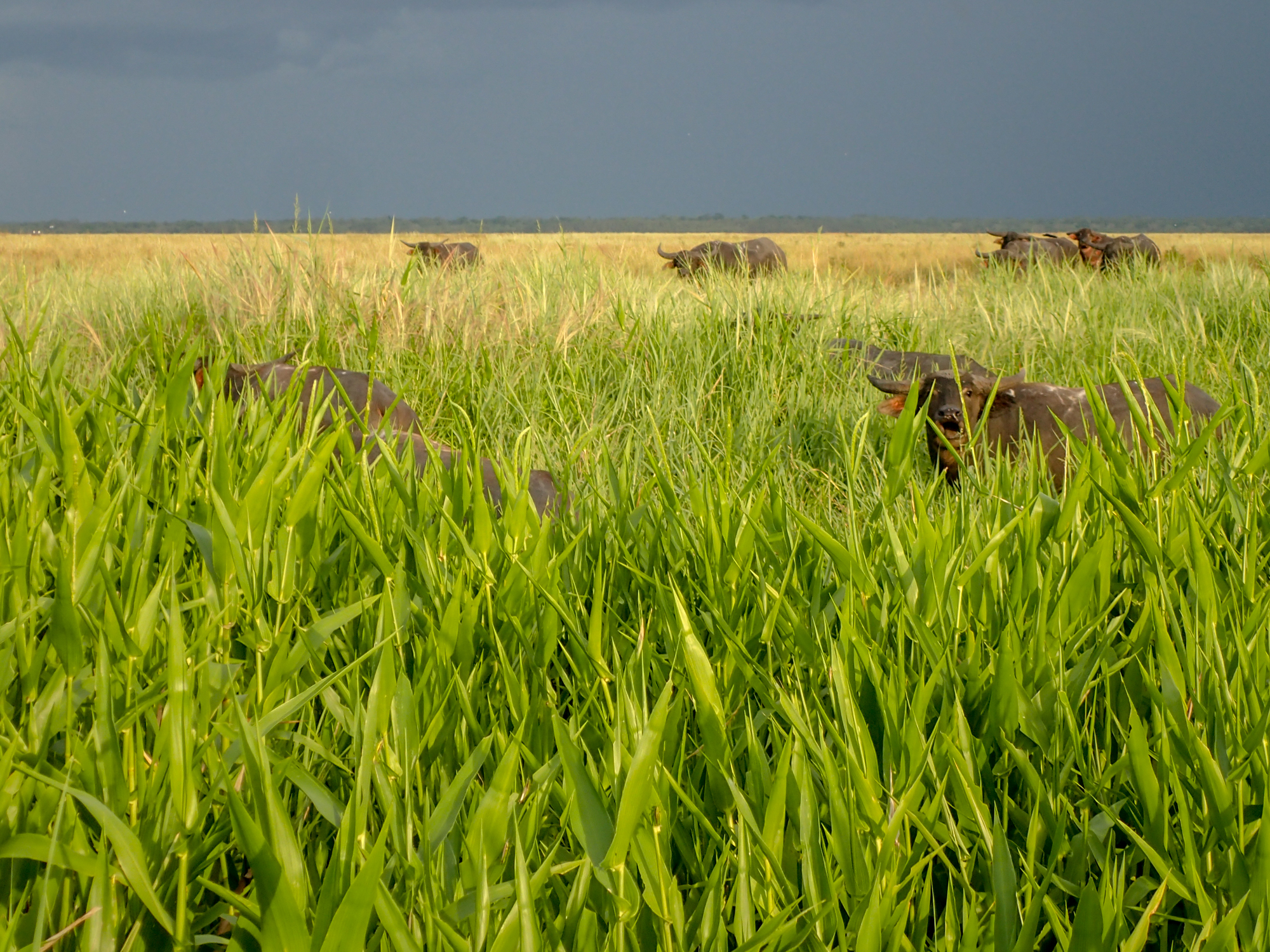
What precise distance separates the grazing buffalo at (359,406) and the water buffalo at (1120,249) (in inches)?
415

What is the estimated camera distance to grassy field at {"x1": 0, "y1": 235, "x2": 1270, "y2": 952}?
0.87 meters

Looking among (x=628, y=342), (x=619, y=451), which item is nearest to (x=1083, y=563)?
(x=619, y=451)

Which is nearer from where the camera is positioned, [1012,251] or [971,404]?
[971,404]

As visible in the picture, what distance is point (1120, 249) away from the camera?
40.7 feet

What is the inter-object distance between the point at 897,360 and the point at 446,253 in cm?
800

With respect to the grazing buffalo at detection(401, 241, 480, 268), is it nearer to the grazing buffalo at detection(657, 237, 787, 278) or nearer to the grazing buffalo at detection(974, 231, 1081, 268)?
the grazing buffalo at detection(657, 237, 787, 278)

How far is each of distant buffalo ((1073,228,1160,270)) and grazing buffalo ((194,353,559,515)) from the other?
35.6 feet

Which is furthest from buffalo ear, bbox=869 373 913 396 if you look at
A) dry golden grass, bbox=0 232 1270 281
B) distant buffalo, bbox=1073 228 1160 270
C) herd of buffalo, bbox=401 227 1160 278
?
distant buffalo, bbox=1073 228 1160 270

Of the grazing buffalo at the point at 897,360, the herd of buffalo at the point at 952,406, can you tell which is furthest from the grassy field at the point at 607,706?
the grazing buffalo at the point at 897,360

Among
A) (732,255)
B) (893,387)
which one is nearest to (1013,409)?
(893,387)

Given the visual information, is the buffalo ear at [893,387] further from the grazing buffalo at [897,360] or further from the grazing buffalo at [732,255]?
the grazing buffalo at [732,255]

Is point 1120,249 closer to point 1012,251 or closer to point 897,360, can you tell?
point 1012,251

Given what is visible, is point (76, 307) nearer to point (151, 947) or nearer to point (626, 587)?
point (626, 587)

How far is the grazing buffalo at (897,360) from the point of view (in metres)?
4.09
